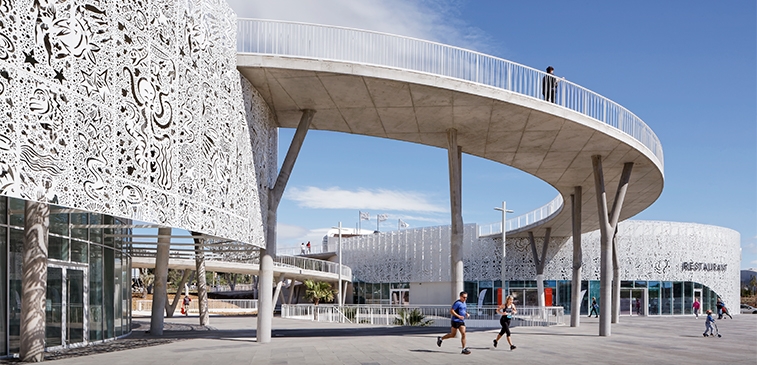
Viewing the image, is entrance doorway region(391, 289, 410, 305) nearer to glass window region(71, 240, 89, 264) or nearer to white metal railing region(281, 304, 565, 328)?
white metal railing region(281, 304, 565, 328)

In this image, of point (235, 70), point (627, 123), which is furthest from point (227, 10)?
point (627, 123)

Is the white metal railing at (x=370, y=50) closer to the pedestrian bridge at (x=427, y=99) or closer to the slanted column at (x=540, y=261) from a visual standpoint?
the pedestrian bridge at (x=427, y=99)

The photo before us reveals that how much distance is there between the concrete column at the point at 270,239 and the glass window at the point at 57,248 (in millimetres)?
4891

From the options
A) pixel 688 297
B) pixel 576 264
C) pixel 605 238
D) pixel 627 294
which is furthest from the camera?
pixel 688 297

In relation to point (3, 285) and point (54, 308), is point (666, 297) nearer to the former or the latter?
point (54, 308)

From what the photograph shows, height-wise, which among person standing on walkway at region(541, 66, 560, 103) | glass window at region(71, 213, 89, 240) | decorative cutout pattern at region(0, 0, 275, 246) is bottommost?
glass window at region(71, 213, 89, 240)

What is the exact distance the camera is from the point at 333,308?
1388 inches

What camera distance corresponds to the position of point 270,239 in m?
19.9

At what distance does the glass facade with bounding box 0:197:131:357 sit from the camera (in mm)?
14164

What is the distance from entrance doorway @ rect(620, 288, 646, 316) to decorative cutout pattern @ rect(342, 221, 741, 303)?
3.44 feet

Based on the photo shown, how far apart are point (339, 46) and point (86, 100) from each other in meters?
7.81

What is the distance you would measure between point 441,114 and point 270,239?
241 inches

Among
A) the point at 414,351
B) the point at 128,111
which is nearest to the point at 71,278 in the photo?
the point at 128,111

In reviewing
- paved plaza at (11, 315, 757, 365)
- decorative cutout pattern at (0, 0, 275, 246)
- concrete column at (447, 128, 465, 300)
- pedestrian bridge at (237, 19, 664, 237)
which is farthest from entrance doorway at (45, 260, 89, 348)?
concrete column at (447, 128, 465, 300)
